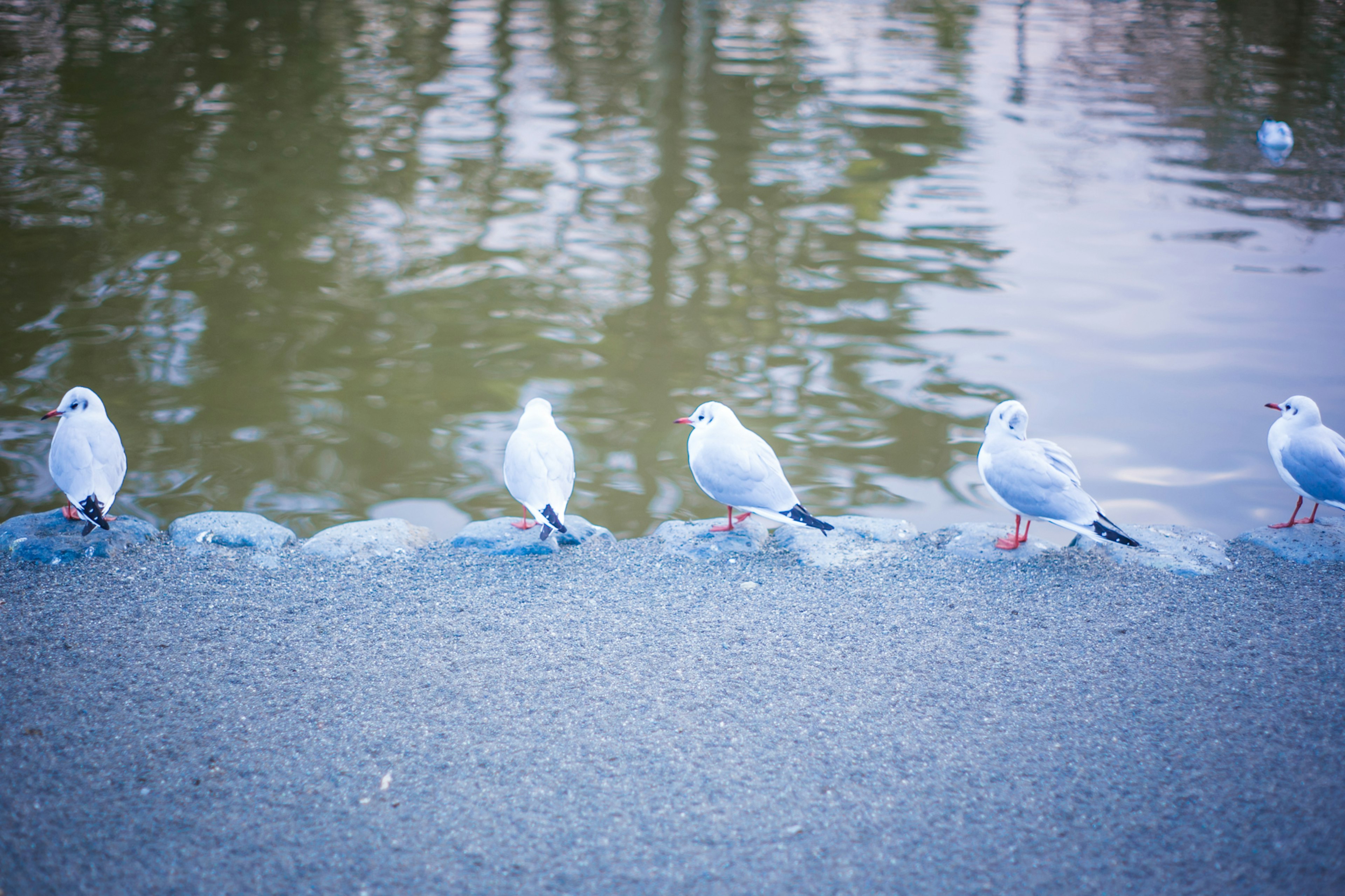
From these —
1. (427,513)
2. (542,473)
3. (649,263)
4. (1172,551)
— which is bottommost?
(427,513)

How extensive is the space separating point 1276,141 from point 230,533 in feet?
39.6

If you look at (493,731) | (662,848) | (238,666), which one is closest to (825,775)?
(662,848)

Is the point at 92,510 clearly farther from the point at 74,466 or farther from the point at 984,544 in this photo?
the point at 984,544

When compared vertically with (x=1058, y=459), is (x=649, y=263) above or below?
above

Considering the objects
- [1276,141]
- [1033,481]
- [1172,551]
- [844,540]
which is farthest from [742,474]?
[1276,141]

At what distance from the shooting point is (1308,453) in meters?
4.08

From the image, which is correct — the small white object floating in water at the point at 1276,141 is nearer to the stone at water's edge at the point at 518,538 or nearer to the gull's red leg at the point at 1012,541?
the gull's red leg at the point at 1012,541

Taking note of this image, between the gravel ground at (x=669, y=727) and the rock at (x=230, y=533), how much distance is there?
153mm

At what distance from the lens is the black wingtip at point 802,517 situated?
13.6 feet

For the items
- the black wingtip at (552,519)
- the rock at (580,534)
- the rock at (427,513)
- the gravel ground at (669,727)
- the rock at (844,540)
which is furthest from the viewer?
the rock at (427,513)

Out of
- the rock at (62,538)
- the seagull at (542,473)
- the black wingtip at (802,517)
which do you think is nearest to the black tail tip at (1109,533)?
the black wingtip at (802,517)

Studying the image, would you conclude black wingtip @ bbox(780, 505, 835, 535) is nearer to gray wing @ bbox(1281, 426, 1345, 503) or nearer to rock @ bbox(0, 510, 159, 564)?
gray wing @ bbox(1281, 426, 1345, 503)

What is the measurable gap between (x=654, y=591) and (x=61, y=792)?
217 cm

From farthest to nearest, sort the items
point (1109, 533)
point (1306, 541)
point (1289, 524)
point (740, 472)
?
point (1289, 524) < point (1306, 541) < point (740, 472) < point (1109, 533)
